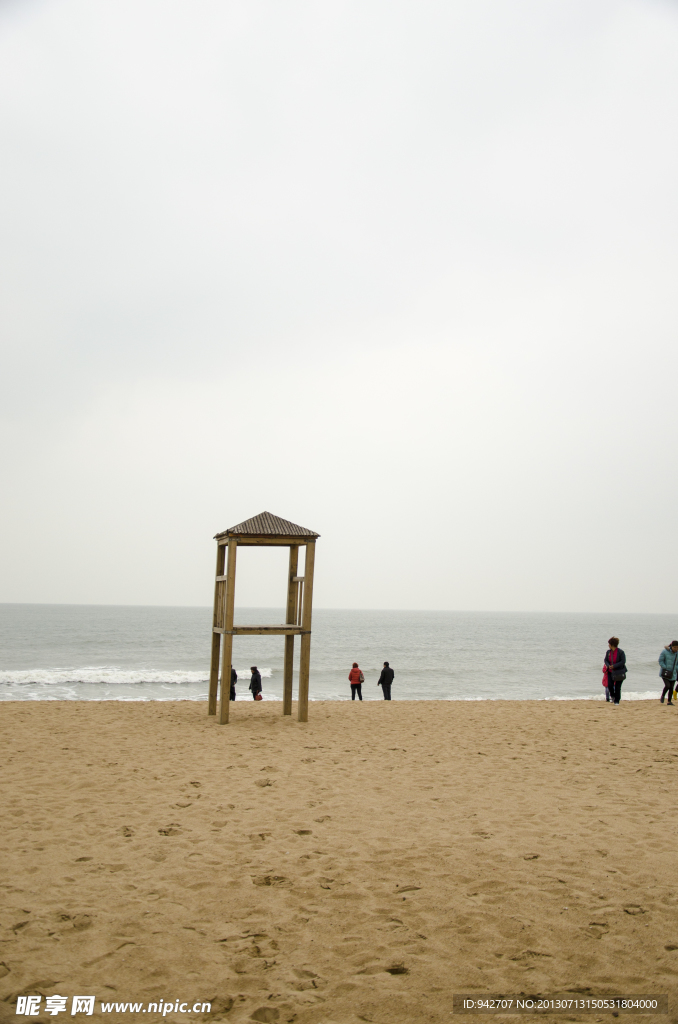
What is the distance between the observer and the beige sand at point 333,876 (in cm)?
392

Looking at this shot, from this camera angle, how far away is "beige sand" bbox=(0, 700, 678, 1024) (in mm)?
3920

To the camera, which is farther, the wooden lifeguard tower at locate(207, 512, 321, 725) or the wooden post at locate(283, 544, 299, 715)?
the wooden post at locate(283, 544, 299, 715)

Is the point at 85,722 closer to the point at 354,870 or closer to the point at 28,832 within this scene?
the point at 28,832

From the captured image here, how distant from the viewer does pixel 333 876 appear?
5434mm

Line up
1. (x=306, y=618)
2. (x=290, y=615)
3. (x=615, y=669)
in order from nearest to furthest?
(x=306, y=618), (x=290, y=615), (x=615, y=669)

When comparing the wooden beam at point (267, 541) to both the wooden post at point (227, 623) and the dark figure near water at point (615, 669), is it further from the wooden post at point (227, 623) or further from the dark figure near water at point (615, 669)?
the dark figure near water at point (615, 669)

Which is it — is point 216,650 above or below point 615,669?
above

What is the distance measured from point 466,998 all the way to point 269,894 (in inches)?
73.6

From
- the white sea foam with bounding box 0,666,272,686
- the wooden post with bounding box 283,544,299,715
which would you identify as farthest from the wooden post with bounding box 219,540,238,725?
the white sea foam with bounding box 0,666,272,686

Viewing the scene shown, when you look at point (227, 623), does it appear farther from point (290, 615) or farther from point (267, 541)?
point (267, 541)

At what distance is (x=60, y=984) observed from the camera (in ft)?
12.6

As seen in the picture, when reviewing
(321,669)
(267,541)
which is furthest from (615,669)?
(321,669)

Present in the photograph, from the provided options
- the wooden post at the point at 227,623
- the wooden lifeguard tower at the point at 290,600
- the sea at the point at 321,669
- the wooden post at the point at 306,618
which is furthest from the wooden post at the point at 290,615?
the sea at the point at 321,669

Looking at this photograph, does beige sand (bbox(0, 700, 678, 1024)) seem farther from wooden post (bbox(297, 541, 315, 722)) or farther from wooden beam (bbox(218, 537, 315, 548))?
wooden beam (bbox(218, 537, 315, 548))
